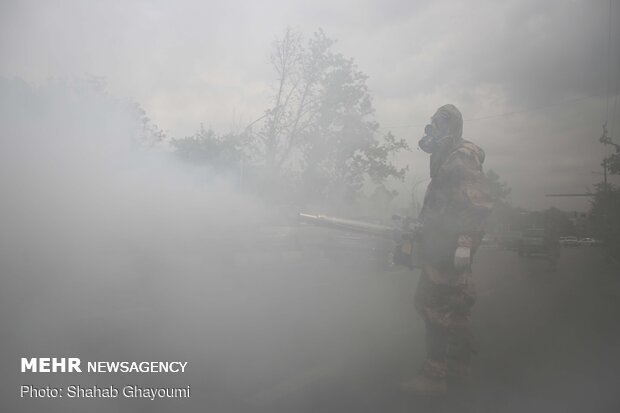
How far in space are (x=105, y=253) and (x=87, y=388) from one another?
9.41ft

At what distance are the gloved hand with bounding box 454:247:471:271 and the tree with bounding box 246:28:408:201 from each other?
3.17 m

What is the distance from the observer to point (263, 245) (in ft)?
24.5

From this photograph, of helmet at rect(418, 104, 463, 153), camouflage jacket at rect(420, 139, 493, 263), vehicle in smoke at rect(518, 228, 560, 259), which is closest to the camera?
camouflage jacket at rect(420, 139, 493, 263)

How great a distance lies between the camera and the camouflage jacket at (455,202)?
120 inches

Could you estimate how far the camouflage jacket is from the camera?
304cm

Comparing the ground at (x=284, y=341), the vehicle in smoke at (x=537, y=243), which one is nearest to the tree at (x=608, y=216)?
the ground at (x=284, y=341)

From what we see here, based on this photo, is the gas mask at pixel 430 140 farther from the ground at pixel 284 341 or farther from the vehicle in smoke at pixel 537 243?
the vehicle in smoke at pixel 537 243

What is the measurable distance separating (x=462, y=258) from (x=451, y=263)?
0.63 feet

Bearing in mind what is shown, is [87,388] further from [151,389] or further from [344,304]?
[344,304]

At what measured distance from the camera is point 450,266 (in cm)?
312

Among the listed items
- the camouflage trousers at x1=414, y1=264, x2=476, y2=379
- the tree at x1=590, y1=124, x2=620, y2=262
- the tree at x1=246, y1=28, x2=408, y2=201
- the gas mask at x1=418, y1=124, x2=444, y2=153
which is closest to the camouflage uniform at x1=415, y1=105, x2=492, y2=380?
the camouflage trousers at x1=414, y1=264, x2=476, y2=379

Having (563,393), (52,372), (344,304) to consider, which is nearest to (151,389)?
(52,372)

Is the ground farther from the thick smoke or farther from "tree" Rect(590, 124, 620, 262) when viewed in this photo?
"tree" Rect(590, 124, 620, 262)

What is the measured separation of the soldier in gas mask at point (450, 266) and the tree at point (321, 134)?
2836mm
